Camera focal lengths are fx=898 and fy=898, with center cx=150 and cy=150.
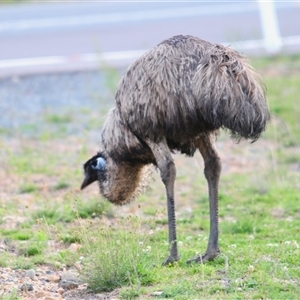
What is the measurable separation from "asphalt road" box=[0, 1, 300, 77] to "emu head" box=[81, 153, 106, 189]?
6.45 meters

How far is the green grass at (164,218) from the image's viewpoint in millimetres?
6043

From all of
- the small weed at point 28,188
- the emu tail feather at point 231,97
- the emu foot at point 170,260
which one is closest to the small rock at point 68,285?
the emu foot at point 170,260

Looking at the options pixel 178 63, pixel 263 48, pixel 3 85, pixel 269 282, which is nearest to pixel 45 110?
pixel 3 85

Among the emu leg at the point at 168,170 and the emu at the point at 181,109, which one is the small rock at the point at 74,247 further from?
the emu leg at the point at 168,170

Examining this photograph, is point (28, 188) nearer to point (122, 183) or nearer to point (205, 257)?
point (122, 183)

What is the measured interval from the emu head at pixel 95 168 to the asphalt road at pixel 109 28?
645 centimetres

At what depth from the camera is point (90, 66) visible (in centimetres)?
1410

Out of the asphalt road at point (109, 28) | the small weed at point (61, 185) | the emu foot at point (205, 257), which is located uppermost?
the asphalt road at point (109, 28)

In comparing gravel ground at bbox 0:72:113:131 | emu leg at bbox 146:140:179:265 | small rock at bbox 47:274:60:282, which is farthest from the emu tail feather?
gravel ground at bbox 0:72:113:131

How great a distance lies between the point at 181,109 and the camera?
6.27 meters

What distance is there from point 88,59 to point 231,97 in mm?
8765

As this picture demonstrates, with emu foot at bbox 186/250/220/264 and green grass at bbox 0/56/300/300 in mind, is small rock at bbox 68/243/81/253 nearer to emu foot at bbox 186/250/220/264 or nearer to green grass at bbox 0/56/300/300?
green grass at bbox 0/56/300/300

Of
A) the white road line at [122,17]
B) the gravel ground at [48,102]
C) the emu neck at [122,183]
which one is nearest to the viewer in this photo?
the emu neck at [122,183]

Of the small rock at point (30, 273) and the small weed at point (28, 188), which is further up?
the small weed at point (28, 188)
